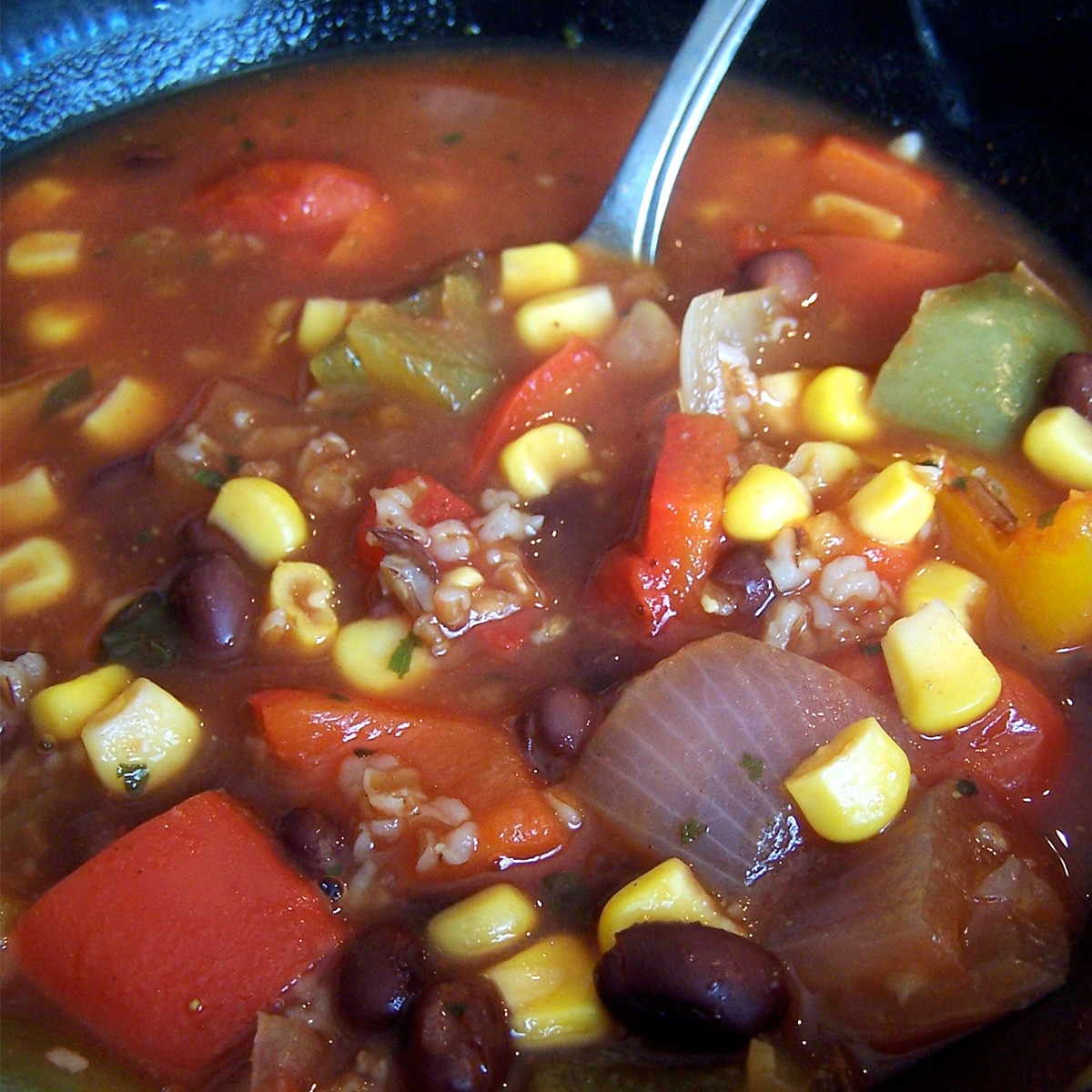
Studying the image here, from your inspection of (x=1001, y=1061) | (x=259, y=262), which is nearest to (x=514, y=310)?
(x=259, y=262)

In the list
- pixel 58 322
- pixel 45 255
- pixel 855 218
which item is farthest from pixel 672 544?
pixel 45 255

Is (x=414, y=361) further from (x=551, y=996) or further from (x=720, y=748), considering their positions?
(x=551, y=996)

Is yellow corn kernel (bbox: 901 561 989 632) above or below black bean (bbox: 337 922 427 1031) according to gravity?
below

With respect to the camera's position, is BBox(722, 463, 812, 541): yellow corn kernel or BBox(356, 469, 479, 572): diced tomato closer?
BBox(722, 463, 812, 541): yellow corn kernel

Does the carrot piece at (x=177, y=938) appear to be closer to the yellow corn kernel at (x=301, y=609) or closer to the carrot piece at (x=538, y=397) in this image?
the yellow corn kernel at (x=301, y=609)

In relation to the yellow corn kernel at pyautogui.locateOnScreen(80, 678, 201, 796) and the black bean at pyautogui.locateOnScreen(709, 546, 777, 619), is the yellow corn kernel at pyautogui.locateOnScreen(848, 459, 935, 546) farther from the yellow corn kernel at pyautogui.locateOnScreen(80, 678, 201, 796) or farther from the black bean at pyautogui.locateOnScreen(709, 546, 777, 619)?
the yellow corn kernel at pyautogui.locateOnScreen(80, 678, 201, 796)

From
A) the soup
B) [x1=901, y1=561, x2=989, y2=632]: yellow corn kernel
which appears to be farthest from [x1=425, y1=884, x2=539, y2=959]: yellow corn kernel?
[x1=901, y1=561, x2=989, y2=632]: yellow corn kernel

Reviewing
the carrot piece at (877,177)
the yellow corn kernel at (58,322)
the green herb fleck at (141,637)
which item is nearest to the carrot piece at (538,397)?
the green herb fleck at (141,637)

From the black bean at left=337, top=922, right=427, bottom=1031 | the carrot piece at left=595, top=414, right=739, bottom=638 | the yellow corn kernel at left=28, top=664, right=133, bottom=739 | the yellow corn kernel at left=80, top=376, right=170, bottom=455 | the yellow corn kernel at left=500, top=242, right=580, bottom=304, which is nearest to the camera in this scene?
the black bean at left=337, top=922, right=427, bottom=1031
